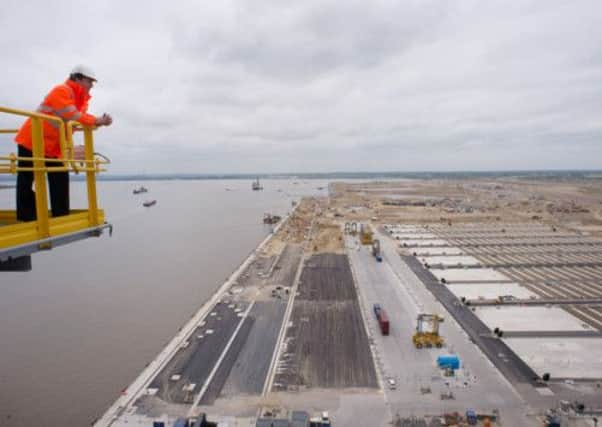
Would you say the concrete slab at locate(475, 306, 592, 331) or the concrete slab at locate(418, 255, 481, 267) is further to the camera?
the concrete slab at locate(418, 255, 481, 267)

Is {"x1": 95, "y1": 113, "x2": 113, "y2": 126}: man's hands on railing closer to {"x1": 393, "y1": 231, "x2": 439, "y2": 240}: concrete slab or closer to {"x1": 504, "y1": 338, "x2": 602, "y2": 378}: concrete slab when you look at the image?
{"x1": 504, "y1": 338, "x2": 602, "y2": 378}: concrete slab

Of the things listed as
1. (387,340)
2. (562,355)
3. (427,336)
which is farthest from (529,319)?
(387,340)

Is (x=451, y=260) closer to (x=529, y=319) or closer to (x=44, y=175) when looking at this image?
(x=529, y=319)

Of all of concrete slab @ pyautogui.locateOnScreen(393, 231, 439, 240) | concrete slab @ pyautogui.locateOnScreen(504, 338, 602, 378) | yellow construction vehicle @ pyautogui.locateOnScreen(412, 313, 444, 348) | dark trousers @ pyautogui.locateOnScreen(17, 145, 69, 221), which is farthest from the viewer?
concrete slab @ pyautogui.locateOnScreen(393, 231, 439, 240)

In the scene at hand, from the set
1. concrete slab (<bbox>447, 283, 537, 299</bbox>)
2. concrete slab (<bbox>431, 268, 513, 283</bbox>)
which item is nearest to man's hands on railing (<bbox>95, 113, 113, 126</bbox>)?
concrete slab (<bbox>447, 283, 537, 299</bbox>)

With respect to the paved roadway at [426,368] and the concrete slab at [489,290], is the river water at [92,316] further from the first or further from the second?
the concrete slab at [489,290]

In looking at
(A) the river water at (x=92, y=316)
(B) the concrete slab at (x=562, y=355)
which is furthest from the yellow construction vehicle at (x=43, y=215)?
(B) the concrete slab at (x=562, y=355)
